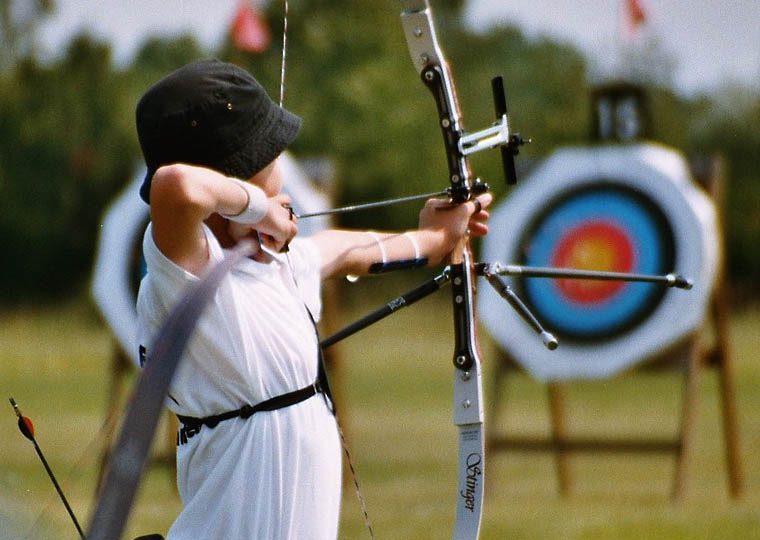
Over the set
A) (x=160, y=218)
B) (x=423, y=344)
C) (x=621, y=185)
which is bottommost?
(x=423, y=344)

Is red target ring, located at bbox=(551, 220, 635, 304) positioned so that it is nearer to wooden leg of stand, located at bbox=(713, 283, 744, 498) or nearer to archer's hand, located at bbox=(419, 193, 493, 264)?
wooden leg of stand, located at bbox=(713, 283, 744, 498)

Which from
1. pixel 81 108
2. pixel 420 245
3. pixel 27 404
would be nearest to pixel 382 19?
pixel 81 108

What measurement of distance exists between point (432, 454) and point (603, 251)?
167 cm

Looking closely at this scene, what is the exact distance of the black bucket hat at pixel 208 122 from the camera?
5.53 feet

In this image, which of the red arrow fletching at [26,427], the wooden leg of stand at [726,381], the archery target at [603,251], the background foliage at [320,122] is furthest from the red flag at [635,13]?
the background foliage at [320,122]

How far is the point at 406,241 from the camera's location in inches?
77.7

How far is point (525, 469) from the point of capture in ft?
18.9

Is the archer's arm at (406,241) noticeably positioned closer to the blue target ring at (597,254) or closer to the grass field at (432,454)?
the grass field at (432,454)

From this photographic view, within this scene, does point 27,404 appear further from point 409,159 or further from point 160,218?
point 409,159

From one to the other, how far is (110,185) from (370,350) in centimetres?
433

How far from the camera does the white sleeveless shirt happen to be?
1.67 meters

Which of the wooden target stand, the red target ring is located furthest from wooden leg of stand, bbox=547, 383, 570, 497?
the red target ring

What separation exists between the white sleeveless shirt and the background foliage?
446 inches

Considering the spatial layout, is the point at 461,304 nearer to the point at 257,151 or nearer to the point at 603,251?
the point at 257,151
